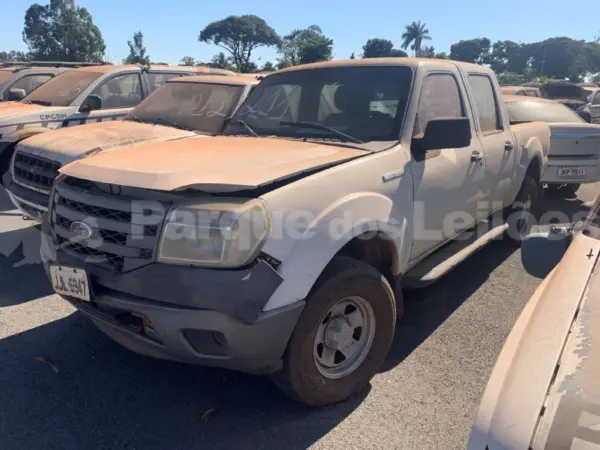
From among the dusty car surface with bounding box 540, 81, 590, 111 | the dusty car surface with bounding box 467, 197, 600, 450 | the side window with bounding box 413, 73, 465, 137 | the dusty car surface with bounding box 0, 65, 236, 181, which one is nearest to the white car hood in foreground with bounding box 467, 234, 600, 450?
the dusty car surface with bounding box 467, 197, 600, 450

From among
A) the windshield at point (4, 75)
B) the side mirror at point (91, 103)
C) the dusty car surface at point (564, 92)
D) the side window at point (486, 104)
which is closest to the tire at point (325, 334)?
the side window at point (486, 104)

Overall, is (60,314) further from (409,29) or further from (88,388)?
(409,29)

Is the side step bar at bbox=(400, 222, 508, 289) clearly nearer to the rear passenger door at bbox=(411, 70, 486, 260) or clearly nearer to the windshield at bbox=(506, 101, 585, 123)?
the rear passenger door at bbox=(411, 70, 486, 260)

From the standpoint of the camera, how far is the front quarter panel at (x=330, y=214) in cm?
249

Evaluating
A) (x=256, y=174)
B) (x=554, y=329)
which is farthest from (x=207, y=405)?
(x=554, y=329)

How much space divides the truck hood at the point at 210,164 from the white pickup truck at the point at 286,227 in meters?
0.01

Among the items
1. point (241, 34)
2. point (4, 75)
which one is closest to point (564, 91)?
point (4, 75)

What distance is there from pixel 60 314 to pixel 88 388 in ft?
3.89

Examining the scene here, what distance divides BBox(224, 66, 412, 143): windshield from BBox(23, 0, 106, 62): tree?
47.6 m

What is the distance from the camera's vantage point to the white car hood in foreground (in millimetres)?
1292

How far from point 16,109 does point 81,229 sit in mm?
5476

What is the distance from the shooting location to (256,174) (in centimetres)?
262

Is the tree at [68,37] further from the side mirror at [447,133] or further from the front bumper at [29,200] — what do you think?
the side mirror at [447,133]

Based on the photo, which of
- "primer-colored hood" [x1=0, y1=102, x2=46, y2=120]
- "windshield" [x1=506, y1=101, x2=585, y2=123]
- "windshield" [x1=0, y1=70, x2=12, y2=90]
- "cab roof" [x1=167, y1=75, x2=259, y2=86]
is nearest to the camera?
"cab roof" [x1=167, y1=75, x2=259, y2=86]
